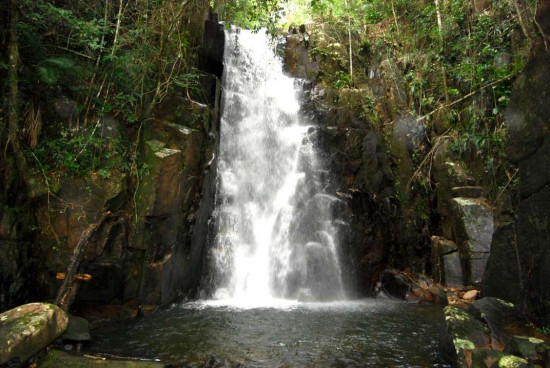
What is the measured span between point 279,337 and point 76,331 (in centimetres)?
300

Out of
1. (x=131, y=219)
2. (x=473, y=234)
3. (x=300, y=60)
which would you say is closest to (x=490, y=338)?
(x=473, y=234)

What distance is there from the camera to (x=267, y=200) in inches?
437

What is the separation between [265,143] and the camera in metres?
12.1

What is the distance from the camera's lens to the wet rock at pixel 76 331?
514 centimetres

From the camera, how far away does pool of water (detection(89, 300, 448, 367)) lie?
500 centimetres

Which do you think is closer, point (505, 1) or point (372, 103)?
point (505, 1)

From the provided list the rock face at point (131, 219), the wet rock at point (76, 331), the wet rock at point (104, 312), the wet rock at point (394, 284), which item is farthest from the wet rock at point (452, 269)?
the wet rock at point (76, 331)

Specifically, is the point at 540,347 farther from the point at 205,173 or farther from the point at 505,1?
the point at 505,1

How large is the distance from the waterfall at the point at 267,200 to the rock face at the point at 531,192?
515cm

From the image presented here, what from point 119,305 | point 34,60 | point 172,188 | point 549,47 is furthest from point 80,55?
point 549,47

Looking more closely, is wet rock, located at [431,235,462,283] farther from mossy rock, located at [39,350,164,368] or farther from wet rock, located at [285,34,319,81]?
mossy rock, located at [39,350,164,368]

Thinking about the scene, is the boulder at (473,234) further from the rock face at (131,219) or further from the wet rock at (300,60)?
the wet rock at (300,60)

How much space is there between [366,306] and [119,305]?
552cm

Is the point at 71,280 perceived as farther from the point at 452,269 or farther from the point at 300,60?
the point at 300,60
